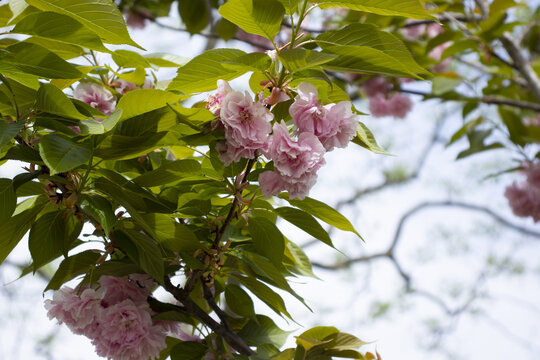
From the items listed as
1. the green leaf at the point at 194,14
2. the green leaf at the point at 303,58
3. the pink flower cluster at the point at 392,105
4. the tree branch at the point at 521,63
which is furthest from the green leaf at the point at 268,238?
the pink flower cluster at the point at 392,105

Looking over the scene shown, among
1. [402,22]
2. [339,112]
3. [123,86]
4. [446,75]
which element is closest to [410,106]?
[446,75]

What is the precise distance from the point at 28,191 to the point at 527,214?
2053 millimetres

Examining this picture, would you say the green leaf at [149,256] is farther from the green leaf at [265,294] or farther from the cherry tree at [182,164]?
the green leaf at [265,294]

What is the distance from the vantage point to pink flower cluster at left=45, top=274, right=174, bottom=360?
2.28 feet

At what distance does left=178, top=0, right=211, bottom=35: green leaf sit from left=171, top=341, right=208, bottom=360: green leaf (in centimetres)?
118

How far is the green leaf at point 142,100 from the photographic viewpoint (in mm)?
591

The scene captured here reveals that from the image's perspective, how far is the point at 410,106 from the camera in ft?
8.88

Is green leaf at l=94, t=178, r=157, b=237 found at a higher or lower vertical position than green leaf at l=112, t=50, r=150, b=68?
lower

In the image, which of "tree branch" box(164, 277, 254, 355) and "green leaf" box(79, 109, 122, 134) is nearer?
"green leaf" box(79, 109, 122, 134)

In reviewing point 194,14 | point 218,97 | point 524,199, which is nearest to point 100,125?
point 218,97

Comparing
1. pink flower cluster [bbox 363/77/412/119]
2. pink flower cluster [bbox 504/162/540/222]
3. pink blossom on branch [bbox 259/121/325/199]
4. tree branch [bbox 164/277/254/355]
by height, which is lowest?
tree branch [bbox 164/277/254/355]

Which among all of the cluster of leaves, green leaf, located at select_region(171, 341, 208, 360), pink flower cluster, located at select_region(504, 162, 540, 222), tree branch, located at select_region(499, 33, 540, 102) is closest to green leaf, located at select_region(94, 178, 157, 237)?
the cluster of leaves

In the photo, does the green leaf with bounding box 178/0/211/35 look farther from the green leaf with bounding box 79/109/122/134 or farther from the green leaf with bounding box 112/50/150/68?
the green leaf with bounding box 79/109/122/134

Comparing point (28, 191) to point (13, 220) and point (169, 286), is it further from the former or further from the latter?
point (169, 286)
